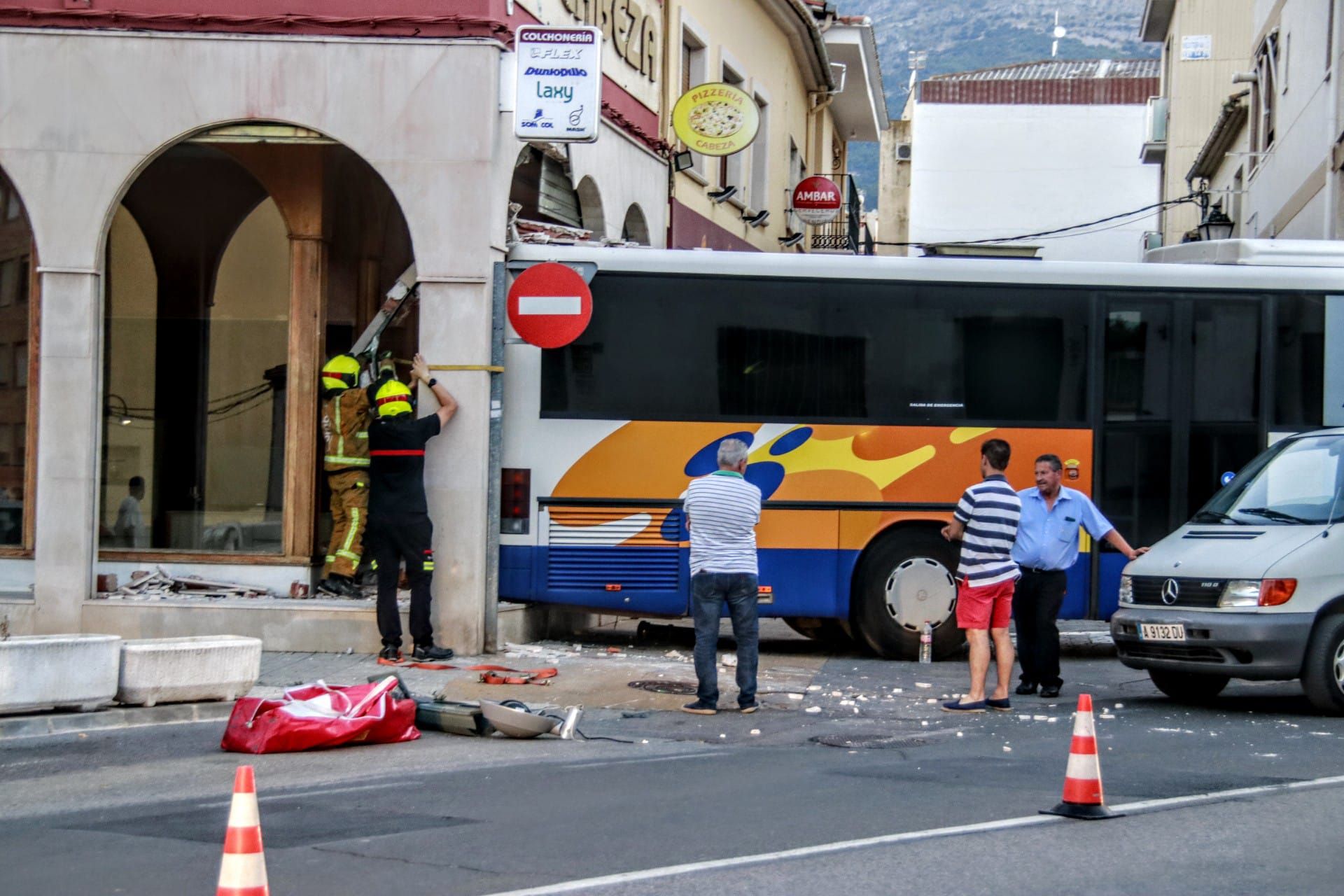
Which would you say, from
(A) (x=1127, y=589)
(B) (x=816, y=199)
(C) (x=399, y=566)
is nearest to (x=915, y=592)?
(A) (x=1127, y=589)

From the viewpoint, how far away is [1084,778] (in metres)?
7.20

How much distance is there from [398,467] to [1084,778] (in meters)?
6.49

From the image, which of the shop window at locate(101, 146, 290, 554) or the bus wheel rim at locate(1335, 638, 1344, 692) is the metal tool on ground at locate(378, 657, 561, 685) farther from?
the bus wheel rim at locate(1335, 638, 1344, 692)

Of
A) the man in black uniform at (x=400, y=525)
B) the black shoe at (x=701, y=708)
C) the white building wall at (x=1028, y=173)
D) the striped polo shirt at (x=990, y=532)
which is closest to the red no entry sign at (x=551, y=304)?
the man in black uniform at (x=400, y=525)

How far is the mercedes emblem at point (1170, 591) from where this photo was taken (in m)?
10.9

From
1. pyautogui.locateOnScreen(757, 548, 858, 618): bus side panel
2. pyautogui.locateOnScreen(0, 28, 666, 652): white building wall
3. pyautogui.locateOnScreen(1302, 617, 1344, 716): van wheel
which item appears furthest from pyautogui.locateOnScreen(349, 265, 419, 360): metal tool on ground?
pyautogui.locateOnScreen(1302, 617, 1344, 716): van wheel

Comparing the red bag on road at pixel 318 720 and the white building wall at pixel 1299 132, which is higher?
the white building wall at pixel 1299 132

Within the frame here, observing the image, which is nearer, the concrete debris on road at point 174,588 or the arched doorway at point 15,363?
the concrete debris on road at point 174,588

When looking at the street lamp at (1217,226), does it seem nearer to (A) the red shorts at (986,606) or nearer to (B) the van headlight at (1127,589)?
(B) the van headlight at (1127,589)

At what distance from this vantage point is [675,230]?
68.2 feet

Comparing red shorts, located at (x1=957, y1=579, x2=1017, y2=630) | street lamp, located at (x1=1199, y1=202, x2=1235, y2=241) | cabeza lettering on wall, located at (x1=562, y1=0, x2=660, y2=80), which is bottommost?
red shorts, located at (x1=957, y1=579, x2=1017, y2=630)

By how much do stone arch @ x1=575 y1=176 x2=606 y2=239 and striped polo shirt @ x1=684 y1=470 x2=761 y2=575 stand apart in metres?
7.02

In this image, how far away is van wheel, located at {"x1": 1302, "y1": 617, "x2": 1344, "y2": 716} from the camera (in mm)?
10453

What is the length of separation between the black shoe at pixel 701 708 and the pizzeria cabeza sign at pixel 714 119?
10.2 metres
